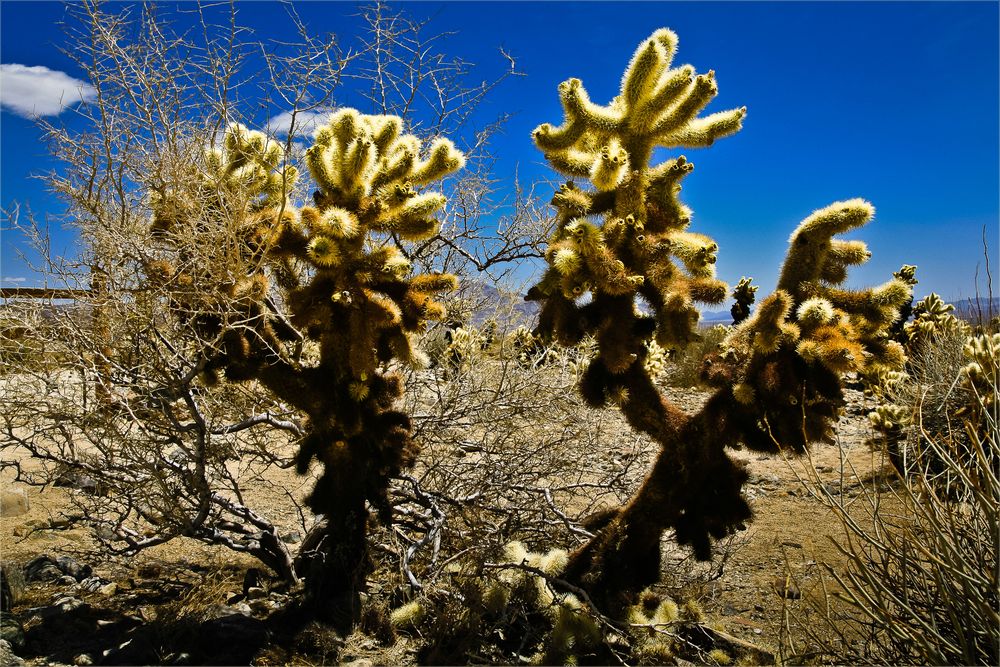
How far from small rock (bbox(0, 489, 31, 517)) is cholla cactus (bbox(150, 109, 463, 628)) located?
3.08 meters

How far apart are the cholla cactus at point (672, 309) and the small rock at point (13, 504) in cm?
496

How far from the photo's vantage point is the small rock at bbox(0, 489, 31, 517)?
571cm

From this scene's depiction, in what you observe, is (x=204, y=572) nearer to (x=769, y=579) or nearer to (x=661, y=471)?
(x=661, y=471)

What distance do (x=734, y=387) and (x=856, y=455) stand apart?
5.98 meters

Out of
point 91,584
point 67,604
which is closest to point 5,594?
point 67,604

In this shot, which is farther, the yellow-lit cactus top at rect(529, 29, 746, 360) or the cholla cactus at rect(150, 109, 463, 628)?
the cholla cactus at rect(150, 109, 463, 628)

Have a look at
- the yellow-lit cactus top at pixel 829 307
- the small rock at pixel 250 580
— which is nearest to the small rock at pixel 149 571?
the small rock at pixel 250 580

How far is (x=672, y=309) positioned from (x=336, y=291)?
1.77 m

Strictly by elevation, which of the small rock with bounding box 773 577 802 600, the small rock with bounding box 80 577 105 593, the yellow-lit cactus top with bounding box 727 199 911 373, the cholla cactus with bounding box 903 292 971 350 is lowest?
the small rock with bounding box 773 577 802 600

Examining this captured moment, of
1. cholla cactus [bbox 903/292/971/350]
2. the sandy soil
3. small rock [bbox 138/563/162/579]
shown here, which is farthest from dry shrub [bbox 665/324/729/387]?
small rock [bbox 138/563/162/579]

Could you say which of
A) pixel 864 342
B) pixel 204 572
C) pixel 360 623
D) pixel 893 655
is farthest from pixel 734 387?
pixel 204 572

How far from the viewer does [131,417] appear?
3.97 meters

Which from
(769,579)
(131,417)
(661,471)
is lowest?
(769,579)

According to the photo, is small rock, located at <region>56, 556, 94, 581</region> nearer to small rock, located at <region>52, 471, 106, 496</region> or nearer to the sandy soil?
the sandy soil
